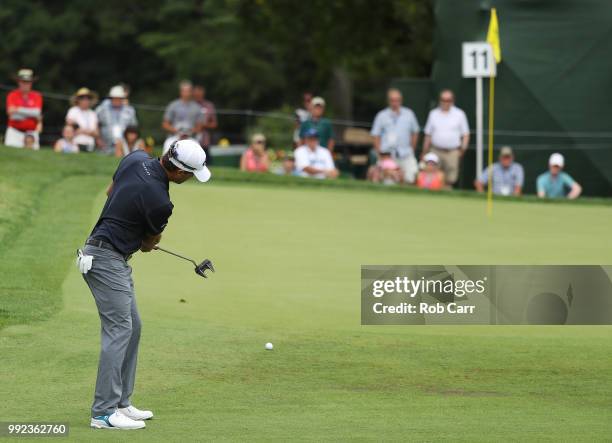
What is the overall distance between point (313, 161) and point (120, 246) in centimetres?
1504

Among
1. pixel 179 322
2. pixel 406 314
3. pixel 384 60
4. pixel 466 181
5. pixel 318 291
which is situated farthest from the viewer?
pixel 384 60

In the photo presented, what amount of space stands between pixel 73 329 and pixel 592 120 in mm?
16453

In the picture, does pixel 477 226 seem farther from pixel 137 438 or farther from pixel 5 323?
pixel 137 438

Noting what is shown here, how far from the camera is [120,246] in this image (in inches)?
359

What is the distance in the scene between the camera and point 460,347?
12062mm

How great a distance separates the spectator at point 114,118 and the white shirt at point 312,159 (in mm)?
2833

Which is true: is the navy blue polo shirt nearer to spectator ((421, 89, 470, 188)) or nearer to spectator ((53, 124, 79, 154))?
spectator ((421, 89, 470, 188))

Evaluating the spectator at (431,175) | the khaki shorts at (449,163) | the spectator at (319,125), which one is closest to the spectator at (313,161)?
the spectator at (319,125)

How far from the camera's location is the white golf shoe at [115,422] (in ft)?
29.5

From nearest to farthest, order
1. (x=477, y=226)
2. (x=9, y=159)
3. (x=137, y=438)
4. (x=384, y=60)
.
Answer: (x=137, y=438) → (x=477, y=226) → (x=9, y=159) → (x=384, y=60)

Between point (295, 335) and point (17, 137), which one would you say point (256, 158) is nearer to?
point (17, 137)

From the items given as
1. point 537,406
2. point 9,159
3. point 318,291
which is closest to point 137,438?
point 537,406

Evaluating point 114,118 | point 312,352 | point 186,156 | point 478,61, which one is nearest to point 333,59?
point 478,61

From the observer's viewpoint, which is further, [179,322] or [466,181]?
[466,181]
